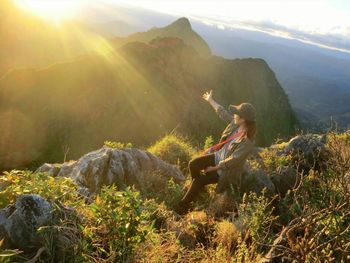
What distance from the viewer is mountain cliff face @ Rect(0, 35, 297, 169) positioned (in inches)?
1470

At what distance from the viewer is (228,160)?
7363mm

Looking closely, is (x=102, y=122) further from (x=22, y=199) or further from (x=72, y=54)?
(x=72, y=54)

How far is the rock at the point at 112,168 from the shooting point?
26.0 ft

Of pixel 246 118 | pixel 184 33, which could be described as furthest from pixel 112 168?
pixel 184 33

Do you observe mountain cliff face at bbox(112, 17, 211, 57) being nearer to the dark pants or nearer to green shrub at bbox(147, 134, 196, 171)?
green shrub at bbox(147, 134, 196, 171)

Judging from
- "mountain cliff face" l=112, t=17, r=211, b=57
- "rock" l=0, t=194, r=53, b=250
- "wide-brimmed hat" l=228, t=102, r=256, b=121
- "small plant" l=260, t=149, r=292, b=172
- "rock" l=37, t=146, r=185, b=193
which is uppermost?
"wide-brimmed hat" l=228, t=102, r=256, b=121

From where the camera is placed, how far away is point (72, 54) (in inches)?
4077

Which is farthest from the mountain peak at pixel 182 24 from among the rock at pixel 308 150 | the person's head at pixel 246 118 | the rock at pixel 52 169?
the person's head at pixel 246 118

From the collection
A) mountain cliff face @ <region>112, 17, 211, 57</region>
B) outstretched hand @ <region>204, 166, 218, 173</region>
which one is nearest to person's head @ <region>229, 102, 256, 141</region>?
outstretched hand @ <region>204, 166, 218, 173</region>

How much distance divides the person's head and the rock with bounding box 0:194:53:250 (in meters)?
4.25

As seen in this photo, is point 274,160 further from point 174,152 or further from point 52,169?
point 52,169

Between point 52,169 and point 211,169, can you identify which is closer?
point 211,169

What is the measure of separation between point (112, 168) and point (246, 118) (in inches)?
109

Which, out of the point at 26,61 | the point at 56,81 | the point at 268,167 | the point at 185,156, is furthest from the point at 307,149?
the point at 26,61
